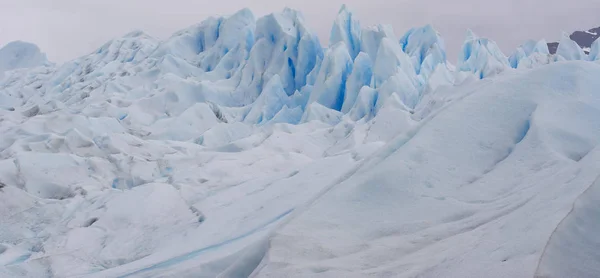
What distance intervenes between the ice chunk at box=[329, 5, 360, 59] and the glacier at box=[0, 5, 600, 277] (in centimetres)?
8

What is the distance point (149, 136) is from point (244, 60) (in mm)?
7104

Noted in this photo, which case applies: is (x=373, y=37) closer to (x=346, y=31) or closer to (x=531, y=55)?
(x=346, y=31)

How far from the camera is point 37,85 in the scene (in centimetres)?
2889

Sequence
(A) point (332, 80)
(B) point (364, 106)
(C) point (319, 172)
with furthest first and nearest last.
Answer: (A) point (332, 80), (B) point (364, 106), (C) point (319, 172)

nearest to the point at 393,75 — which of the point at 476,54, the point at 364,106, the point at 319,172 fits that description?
the point at 364,106

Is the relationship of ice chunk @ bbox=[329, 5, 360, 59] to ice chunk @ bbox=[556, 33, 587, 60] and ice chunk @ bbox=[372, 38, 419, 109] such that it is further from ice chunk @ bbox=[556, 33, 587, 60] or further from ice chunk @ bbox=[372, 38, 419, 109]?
ice chunk @ bbox=[556, 33, 587, 60]

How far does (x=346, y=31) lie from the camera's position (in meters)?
21.6

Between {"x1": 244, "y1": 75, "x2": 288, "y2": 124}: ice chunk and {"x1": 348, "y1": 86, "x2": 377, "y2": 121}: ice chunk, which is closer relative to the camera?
{"x1": 348, "y1": 86, "x2": 377, "y2": 121}: ice chunk

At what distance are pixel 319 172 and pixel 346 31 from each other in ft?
47.9

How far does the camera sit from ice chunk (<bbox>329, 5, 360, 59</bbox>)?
21250 mm

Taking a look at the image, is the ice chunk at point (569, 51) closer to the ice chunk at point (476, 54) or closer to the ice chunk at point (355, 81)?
the ice chunk at point (476, 54)

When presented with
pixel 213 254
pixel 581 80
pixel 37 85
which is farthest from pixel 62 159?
pixel 37 85

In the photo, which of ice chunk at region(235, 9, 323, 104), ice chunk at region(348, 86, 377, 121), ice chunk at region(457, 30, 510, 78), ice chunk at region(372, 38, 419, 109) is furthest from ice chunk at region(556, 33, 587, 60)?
ice chunk at region(235, 9, 323, 104)

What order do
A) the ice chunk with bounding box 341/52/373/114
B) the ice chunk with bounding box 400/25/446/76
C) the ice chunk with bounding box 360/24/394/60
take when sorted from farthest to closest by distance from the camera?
the ice chunk with bounding box 400/25/446/76, the ice chunk with bounding box 360/24/394/60, the ice chunk with bounding box 341/52/373/114
